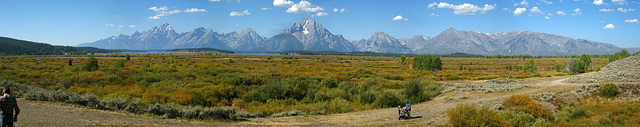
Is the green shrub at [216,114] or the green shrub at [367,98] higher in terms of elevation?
the green shrub at [216,114]

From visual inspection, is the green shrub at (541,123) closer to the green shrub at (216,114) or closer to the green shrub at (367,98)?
the green shrub at (367,98)

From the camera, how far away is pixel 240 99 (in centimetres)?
2122

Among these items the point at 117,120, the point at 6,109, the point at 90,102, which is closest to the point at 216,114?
the point at 117,120

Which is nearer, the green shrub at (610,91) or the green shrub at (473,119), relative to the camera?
the green shrub at (473,119)

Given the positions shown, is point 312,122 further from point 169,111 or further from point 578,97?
point 578,97

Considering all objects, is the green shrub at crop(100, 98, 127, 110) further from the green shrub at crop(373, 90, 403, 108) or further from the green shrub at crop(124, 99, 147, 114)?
the green shrub at crop(373, 90, 403, 108)

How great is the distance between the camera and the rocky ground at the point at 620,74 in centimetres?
2786

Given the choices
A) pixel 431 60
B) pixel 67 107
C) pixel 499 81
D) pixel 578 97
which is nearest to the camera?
pixel 67 107

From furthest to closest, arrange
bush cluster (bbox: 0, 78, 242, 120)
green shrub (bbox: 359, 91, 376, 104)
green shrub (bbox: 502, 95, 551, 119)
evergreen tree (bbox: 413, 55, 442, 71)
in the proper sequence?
evergreen tree (bbox: 413, 55, 442, 71) < green shrub (bbox: 359, 91, 376, 104) < green shrub (bbox: 502, 95, 551, 119) < bush cluster (bbox: 0, 78, 242, 120)

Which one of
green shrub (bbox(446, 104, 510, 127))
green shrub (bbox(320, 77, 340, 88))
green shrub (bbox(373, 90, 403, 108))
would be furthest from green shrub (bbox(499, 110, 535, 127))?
green shrub (bbox(320, 77, 340, 88))

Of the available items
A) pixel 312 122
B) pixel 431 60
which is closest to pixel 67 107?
pixel 312 122

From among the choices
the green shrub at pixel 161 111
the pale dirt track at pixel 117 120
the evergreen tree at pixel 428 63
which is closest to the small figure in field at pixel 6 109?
the pale dirt track at pixel 117 120

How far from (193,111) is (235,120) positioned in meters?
1.77

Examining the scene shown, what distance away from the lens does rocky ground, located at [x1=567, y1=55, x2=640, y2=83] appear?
27856 mm
